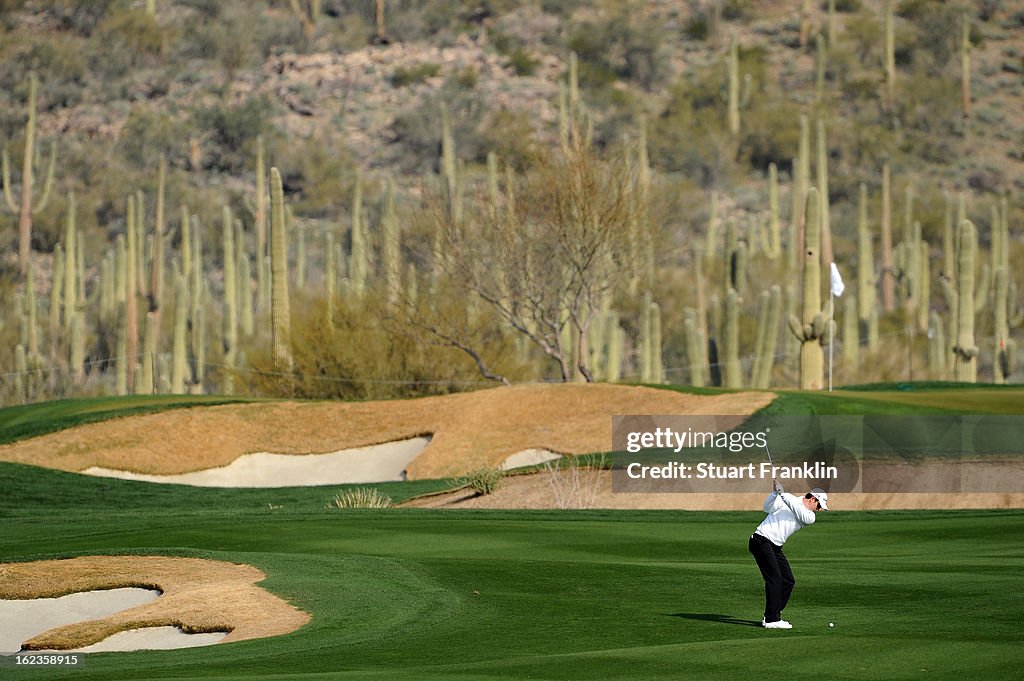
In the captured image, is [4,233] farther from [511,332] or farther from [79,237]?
[511,332]

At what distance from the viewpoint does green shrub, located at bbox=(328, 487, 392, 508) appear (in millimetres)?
33381

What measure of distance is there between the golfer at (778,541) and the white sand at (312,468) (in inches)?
1042

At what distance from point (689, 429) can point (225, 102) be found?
75.4 meters

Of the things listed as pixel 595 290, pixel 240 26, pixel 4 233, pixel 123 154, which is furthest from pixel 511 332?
pixel 240 26

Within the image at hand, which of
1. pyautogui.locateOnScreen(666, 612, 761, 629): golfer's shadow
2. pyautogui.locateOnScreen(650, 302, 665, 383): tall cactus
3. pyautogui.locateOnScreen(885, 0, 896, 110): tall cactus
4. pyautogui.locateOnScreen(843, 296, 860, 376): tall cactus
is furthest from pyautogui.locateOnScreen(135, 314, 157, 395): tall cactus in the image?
pyautogui.locateOnScreen(885, 0, 896, 110): tall cactus

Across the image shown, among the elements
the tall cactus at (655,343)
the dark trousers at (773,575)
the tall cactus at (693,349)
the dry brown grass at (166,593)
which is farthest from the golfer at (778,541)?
the tall cactus at (655,343)

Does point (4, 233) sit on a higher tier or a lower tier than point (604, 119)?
lower

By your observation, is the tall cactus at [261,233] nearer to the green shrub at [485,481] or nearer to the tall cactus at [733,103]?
the green shrub at [485,481]

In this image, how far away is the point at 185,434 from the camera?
42188 mm

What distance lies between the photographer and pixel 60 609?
18781 millimetres

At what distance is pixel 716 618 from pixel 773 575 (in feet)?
4.43

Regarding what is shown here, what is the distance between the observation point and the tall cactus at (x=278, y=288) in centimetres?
4962

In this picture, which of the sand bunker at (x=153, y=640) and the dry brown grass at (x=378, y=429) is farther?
the dry brown grass at (x=378, y=429)

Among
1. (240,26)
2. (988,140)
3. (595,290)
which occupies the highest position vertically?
(240,26)
